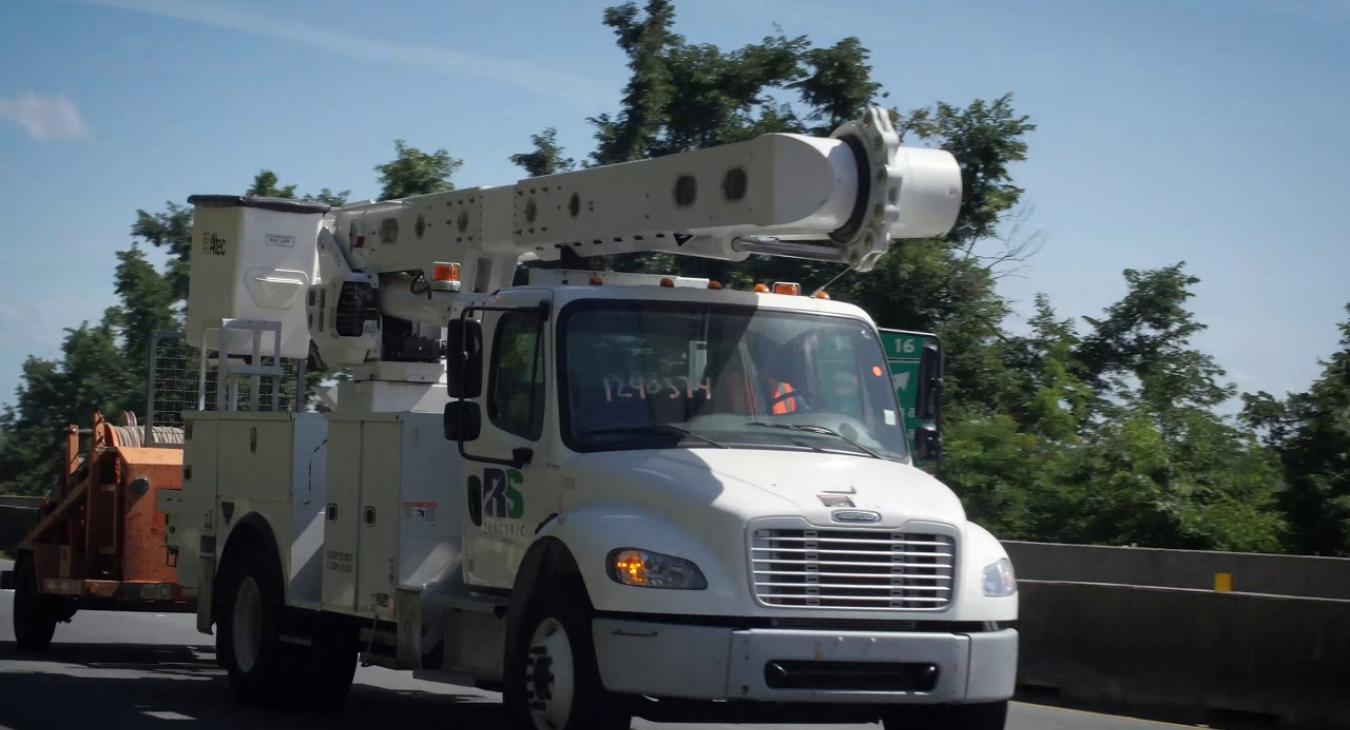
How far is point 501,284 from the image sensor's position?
38.2ft

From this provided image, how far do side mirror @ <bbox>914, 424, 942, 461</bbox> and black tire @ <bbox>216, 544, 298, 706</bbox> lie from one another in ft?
14.6

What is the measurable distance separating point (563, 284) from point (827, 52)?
20707mm

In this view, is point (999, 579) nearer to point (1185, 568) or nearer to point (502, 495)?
point (502, 495)

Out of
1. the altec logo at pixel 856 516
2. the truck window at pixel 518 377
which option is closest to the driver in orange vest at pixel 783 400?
the altec logo at pixel 856 516

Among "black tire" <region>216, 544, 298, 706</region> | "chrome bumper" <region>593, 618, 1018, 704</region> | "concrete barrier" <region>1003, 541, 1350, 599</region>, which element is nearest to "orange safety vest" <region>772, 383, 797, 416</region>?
"chrome bumper" <region>593, 618, 1018, 704</region>

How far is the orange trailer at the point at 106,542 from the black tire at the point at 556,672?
20.2 ft

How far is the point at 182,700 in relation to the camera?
38.8 feet

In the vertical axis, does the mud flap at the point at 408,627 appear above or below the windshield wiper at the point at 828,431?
below

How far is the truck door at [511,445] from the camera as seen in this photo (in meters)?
8.86

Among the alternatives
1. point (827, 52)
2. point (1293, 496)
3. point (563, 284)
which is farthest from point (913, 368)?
point (827, 52)

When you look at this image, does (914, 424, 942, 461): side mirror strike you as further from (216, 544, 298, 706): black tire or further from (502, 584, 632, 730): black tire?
(216, 544, 298, 706): black tire

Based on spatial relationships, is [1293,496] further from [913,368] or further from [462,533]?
[462,533]

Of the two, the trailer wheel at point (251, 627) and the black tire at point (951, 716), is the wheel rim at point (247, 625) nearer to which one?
the trailer wheel at point (251, 627)

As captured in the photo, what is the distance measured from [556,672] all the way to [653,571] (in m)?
0.78
